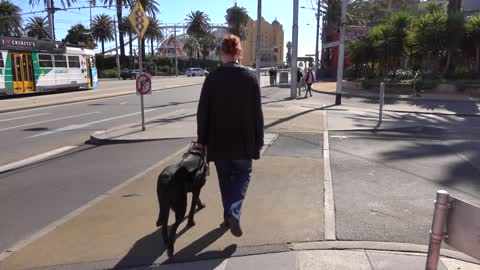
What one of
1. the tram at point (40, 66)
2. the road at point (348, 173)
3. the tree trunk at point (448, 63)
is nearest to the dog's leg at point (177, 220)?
the road at point (348, 173)

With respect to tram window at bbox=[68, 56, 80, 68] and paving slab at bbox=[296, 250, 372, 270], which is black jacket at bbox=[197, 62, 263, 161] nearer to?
paving slab at bbox=[296, 250, 372, 270]

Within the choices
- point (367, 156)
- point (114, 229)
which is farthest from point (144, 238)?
point (367, 156)

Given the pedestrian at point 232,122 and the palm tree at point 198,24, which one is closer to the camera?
the pedestrian at point 232,122

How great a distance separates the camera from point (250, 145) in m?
4.39

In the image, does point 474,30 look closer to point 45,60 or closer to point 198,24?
point 45,60

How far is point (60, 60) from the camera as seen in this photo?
30.1 m

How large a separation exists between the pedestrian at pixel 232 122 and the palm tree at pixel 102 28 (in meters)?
94.6

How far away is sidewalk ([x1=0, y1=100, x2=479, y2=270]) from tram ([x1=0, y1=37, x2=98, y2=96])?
21.5m

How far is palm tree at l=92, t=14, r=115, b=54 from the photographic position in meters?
93.5

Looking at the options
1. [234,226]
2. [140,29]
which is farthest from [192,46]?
[234,226]

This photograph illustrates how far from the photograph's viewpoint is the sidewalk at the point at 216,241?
4.02 m

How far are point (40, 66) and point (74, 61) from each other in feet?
13.5

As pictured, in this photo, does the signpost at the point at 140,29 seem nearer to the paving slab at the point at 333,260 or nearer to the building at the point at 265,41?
the paving slab at the point at 333,260

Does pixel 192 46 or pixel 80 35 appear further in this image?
pixel 192 46
